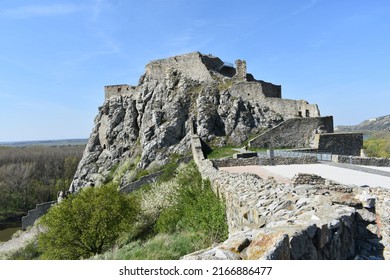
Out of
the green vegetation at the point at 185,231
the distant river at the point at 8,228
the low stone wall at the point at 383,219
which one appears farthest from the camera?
the distant river at the point at 8,228

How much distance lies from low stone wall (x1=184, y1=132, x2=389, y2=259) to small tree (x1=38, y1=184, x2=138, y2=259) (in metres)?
9.74

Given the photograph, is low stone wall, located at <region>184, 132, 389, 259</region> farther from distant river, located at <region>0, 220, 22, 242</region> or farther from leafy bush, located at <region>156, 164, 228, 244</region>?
distant river, located at <region>0, 220, 22, 242</region>

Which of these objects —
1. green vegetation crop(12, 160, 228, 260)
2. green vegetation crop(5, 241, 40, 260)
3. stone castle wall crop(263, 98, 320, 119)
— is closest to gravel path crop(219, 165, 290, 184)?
green vegetation crop(12, 160, 228, 260)

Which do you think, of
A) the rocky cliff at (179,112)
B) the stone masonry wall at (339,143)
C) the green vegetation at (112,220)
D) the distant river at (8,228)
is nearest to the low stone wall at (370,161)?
the green vegetation at (112,220)

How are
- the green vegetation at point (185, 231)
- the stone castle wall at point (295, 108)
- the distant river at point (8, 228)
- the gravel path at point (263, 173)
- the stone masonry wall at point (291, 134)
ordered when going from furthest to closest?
the distant river at point (8, 228) → the stone castle wall at point (295, 108) → the stone masonry wall at point (291, 134) → the gravel path at point (263, 173) → the green vegetation at point (185, 231)

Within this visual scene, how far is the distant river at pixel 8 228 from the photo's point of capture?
47194mm

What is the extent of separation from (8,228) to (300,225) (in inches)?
2271

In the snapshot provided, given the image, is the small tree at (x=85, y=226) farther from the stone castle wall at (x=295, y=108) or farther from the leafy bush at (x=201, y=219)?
the stone castle wall at (x=295, y=108)

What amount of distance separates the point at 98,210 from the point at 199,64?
23.9 meters

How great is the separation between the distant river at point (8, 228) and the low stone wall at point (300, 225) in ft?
159

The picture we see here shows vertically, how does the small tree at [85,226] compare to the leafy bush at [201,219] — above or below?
below

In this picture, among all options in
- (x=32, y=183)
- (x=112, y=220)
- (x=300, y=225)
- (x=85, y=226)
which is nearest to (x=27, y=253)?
(x=85, y=226)

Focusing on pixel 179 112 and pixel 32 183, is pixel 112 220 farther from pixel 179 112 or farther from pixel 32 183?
pixel 32 183
